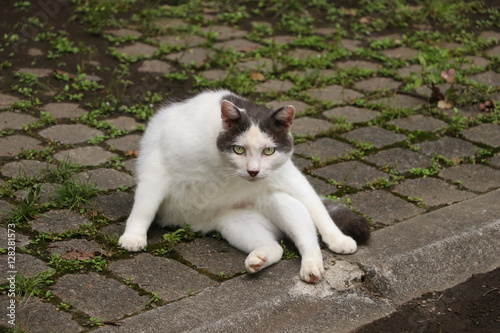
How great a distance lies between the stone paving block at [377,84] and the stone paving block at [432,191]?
5.92ft

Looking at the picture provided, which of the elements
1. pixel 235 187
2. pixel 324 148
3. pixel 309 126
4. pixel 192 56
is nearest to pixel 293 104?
pixel 309 126

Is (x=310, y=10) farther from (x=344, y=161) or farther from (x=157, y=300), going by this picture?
(x=157, y=300)

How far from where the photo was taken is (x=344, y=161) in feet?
17.3

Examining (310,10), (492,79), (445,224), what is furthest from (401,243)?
(310,10)

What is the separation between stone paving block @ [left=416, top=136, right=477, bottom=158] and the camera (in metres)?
5.43

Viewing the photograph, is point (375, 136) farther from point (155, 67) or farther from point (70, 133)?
point (70, 133)

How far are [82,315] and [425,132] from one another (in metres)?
3.43

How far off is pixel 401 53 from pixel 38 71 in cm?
360

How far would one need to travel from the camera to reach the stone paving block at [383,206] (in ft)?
14.6

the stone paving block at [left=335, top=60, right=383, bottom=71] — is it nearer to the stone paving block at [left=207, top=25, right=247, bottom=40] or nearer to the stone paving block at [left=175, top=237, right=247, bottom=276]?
the stone paving block at [left=207, top=25, right=247, bottom=40]

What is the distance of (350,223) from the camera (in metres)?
4.06

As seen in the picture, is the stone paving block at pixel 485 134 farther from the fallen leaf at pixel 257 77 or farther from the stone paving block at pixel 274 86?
the fallen leaf at pixel 257 77

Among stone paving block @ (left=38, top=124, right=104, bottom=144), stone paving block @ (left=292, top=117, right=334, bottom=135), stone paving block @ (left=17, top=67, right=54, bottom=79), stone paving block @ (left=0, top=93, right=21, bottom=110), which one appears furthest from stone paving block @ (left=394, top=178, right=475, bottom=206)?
stone paving block @ (left=17, top=67, right=54, bottom=79)

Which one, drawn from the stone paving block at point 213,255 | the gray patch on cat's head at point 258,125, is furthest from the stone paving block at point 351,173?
the stone paving block at point 213,255
